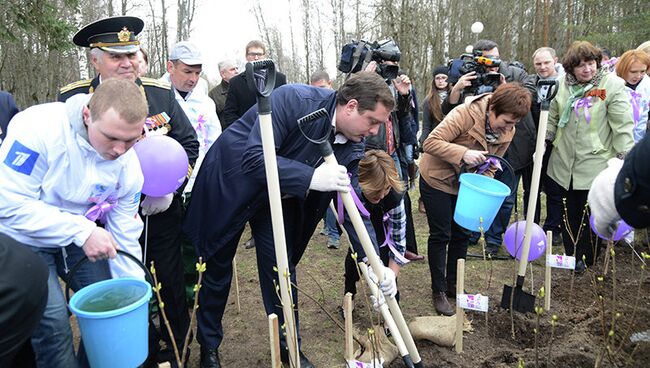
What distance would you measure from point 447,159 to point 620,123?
1.83 m

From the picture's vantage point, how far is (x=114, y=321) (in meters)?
1.57

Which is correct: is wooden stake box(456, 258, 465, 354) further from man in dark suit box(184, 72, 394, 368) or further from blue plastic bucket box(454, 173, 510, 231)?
man in dark suit box(184, 72, 394, 368)

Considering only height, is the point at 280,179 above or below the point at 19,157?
below

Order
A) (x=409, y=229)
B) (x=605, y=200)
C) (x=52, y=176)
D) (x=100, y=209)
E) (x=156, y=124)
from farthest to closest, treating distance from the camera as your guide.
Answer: (x=409, y=229) → (x=156, y=124) → (x=100, y=209) → (x=52, y=176) → (x=605, y=200)

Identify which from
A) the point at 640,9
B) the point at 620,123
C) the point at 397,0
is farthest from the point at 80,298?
the point at 640,9

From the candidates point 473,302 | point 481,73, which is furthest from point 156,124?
point 481,73

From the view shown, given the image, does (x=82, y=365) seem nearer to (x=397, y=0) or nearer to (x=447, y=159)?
(x=447, y=159)

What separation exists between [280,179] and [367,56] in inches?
70.3

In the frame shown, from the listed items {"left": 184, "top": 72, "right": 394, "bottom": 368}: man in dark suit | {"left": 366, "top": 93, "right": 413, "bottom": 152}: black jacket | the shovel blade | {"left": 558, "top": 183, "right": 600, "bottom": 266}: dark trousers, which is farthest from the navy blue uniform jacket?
{"left": 558, "top": 183, "right": 600, "bottom": 266}: dark trousers

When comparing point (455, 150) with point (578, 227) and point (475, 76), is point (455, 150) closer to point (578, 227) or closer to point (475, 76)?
point (475, 76)

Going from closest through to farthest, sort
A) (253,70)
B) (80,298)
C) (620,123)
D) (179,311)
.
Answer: (80,298), (253,70), (179,311), (620,123)

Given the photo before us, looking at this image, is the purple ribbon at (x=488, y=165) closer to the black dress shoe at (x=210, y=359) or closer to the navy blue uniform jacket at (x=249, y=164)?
the navy blue uniform jacket at (x=249, y=164)

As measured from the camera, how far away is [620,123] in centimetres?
395

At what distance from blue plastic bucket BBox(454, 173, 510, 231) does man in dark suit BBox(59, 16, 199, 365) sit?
1.72 meters
